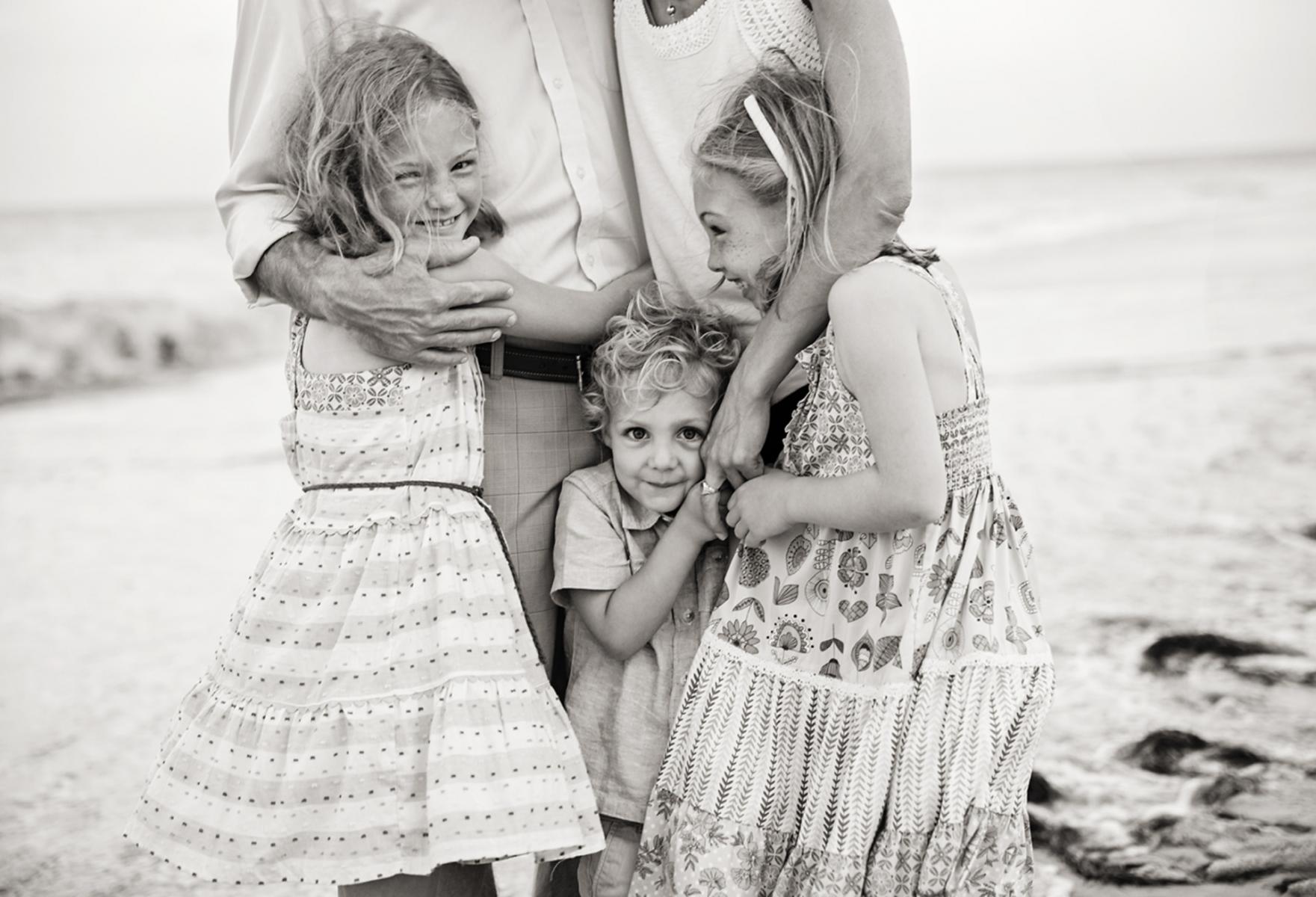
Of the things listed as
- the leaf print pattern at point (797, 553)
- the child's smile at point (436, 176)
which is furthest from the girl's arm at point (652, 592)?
the child's smile at point (436, 176)

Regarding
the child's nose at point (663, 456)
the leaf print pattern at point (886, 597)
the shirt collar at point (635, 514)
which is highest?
the child's nose at point (663, 456)

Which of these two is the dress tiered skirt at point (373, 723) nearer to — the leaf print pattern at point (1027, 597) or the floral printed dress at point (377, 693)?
the floral printed dress at point (377, 693)

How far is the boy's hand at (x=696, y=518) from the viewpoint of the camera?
174cm

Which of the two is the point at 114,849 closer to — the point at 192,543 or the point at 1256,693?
the point at 1256,693

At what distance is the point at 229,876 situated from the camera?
1569 mm

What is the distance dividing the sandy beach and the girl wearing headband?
49.8 inches

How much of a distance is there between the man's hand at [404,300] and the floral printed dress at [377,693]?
0.20 ft

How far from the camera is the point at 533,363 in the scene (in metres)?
1.83

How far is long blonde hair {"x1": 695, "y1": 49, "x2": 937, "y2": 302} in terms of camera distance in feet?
5.28

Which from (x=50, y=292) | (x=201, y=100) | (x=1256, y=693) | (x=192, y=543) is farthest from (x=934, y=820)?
(x=201, y=100)

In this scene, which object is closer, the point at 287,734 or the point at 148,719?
the point at 287,734

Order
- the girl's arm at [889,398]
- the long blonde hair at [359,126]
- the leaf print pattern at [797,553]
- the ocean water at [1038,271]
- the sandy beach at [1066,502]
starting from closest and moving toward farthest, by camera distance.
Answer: the girl's arm at [889,398]
the long blonde hair at [359,126]
the leaf print pattern at [797,553]
the sandy beach at [1066,502]
the ocean water at [1038,271]

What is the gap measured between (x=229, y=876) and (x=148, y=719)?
294cm

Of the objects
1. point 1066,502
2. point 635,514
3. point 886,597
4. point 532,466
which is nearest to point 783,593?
point 886,597
